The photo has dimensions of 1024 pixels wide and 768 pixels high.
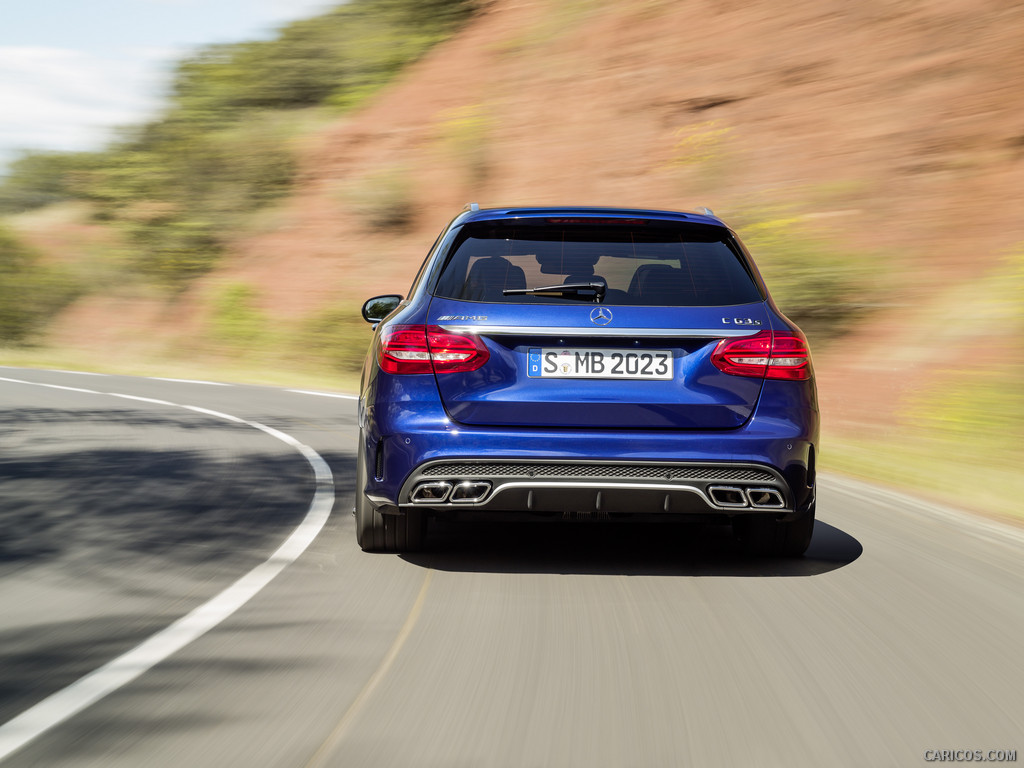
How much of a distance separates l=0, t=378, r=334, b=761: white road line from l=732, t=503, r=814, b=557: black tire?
224cm

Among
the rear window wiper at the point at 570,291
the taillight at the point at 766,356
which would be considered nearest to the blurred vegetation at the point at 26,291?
the rear window wiper at the point at 570,291

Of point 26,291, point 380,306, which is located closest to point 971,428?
point 380,306

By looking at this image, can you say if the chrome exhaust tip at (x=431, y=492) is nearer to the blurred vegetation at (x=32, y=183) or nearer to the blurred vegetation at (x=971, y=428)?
the blurred vegetation at (x=971, y=428)

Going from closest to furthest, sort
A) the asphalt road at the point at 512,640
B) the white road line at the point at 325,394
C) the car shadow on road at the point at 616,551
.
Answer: the asphalt road at the point at 512,640 < the car shadow on road at the point at 616,551 < the white road line at the point at 325,394

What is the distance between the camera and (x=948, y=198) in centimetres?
1892

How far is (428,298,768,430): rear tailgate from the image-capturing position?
5074mm

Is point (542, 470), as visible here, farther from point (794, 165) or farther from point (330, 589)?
point (794, 165)

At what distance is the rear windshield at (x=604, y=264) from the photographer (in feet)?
17.3

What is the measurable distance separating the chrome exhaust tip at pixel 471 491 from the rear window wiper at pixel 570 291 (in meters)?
0.85

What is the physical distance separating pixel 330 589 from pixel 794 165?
19.7 m

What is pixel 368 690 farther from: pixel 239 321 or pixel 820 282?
pixel 239 321

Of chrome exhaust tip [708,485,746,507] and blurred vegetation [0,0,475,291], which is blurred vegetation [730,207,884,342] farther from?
blurred vegetation [0,0,475,291]

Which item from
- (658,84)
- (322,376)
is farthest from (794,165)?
(322,376)

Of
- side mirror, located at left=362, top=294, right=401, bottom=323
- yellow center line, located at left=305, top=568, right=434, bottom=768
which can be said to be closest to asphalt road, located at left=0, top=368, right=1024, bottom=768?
yellow center line, located at left=305, top=568, right=434, bottom=768
